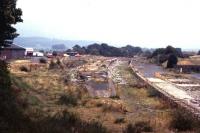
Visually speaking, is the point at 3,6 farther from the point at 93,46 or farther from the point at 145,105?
the point at 93,46

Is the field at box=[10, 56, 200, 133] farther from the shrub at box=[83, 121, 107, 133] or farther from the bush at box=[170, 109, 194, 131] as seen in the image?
the shrub at box=[83, 121, 107, 133]

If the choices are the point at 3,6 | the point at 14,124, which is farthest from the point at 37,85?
the point at 14,124

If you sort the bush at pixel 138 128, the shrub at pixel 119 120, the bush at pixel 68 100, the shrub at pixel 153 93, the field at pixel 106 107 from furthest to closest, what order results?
1. the shrub at pixel 153 93
2. the bush at pixel 68 100
3. the shrub at pixel 119 120
4. the field at pixel 106 107
5. the bush at pixel 138 128

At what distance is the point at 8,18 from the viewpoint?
86.7 feet

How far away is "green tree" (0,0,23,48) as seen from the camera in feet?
85.3

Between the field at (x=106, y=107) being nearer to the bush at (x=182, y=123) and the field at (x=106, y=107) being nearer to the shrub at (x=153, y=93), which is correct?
the shrub at (x=153, y=93)

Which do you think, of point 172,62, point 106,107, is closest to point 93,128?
point 106,107

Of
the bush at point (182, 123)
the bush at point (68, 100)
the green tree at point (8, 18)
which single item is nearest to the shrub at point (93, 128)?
the bush at point (182, 123)

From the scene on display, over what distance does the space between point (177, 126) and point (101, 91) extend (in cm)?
1885

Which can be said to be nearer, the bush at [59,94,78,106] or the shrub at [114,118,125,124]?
the shrub at [114,118,125,124]

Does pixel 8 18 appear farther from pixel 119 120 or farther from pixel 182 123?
pixel 182 123

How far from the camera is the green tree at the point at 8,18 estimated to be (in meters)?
26.0

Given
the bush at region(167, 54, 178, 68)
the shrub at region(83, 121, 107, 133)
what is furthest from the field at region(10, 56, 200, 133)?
the bush at region(167, 54, 178, 68)

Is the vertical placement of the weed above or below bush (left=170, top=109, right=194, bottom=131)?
below
